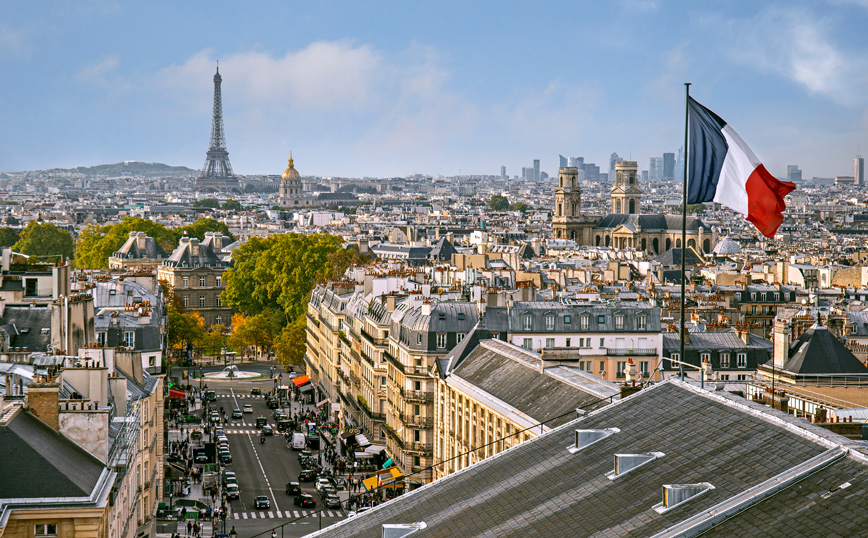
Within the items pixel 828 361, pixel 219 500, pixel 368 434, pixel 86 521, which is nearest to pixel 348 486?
pixel 219 500

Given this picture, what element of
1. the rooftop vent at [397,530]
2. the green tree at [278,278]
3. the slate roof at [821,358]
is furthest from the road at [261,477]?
the green tree at [278,278]

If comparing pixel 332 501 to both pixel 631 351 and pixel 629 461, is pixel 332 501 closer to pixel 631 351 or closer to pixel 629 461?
pixel 631 351

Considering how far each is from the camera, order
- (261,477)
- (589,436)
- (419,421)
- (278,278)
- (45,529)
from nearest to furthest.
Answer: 1. (589,436)
2. (45,529)
3. (419,421)
4. (261,477)
5. (278,278)

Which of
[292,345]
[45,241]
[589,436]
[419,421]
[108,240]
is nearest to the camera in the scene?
[589,436]

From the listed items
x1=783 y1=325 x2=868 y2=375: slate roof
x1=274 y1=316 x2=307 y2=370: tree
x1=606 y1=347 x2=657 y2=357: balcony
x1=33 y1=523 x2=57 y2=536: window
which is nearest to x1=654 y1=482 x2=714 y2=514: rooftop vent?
x1=33 y1=523 x2=57 y2=536: window

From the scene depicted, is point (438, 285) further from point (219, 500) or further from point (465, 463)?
point (465, 463)

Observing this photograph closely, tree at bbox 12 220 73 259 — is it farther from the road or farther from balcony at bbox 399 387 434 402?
balcony at bbox 399 387 434 402

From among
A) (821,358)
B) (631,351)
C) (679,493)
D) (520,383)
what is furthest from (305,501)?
(679,493)
